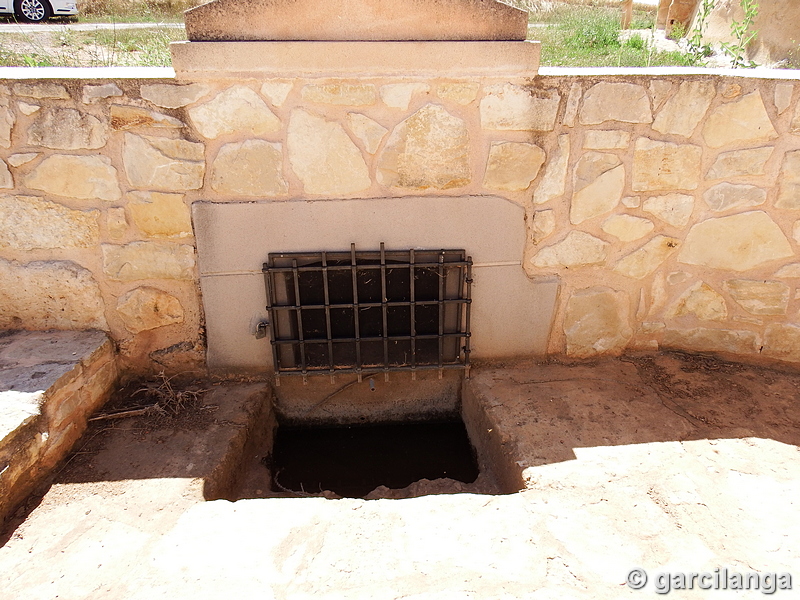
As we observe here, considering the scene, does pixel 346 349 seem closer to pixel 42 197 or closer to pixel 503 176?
pixel 503 176

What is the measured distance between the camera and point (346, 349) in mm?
2711

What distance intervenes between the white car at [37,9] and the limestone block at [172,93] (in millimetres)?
7067

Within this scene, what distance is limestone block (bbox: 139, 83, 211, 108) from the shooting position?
2.21 meters

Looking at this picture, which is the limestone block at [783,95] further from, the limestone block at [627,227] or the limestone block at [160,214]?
the limestone block at [160,214]

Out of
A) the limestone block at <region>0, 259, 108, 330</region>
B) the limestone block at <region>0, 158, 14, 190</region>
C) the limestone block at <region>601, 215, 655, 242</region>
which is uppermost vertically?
the limestone block at <region>0, 158, 14, 190</region>

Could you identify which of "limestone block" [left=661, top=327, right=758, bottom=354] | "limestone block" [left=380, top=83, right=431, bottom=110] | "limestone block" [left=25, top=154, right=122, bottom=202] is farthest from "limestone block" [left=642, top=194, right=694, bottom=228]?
"limestone block" [left=25, top=154, right=122, bottom=202]

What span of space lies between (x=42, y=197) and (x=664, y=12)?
780cm

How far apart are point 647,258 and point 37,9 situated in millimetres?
8963

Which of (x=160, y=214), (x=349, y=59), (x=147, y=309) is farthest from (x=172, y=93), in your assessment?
(x=147, y=309)

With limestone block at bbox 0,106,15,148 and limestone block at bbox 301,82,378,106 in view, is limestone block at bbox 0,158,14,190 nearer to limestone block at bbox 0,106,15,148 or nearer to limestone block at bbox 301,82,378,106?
limestone block at bbox 0,106,15,148

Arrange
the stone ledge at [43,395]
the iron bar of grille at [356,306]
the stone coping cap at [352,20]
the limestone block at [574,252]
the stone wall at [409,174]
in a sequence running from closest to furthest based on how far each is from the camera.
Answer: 1. the stone ledge at [43,395]
2. the stone coping cap at [352,20]
3. the stone wall at [409,174]
4. the iron bar of grille at [356,306]
5. the limestone block at [574,252]

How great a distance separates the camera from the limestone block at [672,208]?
255 centimetres

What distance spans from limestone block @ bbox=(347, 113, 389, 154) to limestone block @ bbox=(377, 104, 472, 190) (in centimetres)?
5

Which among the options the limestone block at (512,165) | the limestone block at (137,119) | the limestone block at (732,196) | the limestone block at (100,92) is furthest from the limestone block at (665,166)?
the limestone block at (100,92)
